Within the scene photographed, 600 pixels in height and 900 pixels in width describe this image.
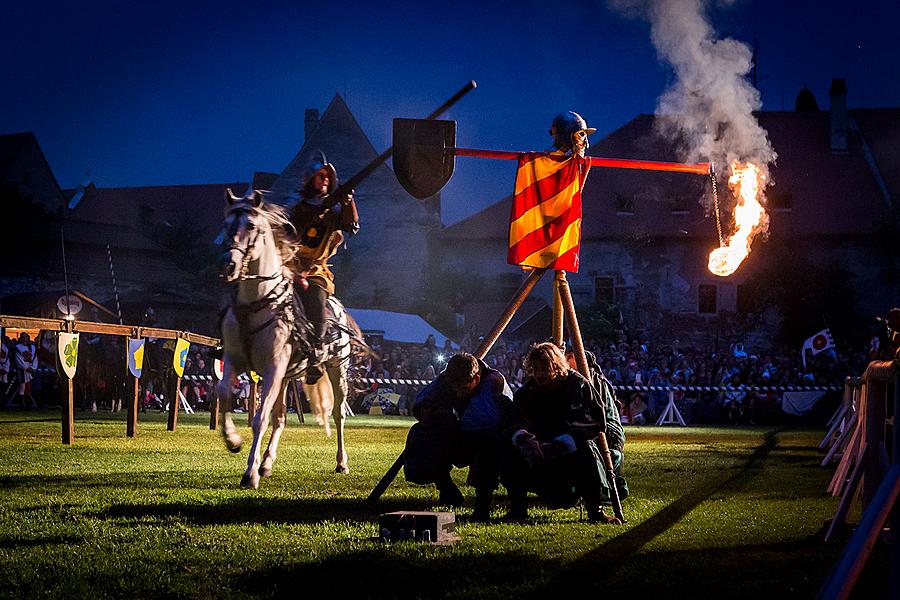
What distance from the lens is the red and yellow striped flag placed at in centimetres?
920

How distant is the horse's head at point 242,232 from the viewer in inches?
398

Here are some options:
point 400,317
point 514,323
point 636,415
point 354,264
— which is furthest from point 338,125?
point 636,415

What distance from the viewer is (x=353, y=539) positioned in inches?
276

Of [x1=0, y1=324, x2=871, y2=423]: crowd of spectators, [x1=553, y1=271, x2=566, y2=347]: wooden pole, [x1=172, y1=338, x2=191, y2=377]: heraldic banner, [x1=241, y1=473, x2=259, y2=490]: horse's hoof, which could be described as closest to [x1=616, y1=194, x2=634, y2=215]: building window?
[x1=0, y1=324, x2=871, y2=423]: crowd of spectators

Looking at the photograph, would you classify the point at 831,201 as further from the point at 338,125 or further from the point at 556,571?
the point at 556,571

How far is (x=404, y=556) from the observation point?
6.35 m

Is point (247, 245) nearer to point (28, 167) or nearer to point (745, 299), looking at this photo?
point (745, 299)

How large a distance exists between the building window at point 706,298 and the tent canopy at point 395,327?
17.2 meters

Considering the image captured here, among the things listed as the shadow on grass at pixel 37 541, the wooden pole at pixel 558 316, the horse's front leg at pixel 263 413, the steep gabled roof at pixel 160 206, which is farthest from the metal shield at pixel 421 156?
the steep gabled roof at pixel 160 206

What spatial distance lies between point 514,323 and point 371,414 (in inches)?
704

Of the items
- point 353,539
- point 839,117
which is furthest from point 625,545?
point 839,117

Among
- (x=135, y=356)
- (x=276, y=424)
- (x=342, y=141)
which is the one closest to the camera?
(x=276, y=424)

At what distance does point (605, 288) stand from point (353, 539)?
47.5 metres

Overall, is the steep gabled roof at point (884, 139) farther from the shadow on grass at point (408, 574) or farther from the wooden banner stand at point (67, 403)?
the shadow on grass at point (408, 574)
